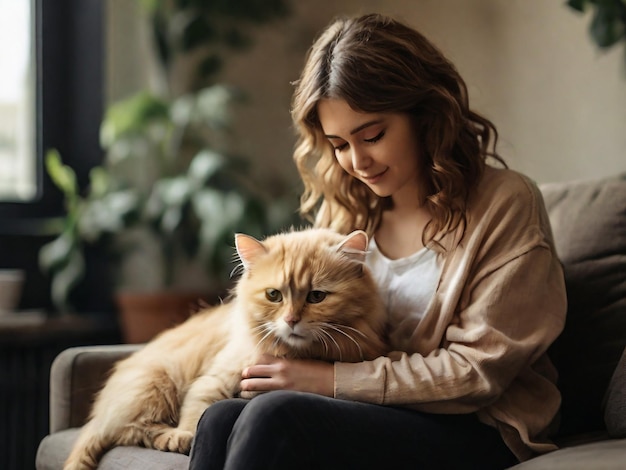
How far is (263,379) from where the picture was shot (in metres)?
1.51

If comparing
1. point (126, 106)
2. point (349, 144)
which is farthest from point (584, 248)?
point (126, 106)

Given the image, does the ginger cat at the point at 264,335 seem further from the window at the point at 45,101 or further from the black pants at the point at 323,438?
the window at the point at 45,101

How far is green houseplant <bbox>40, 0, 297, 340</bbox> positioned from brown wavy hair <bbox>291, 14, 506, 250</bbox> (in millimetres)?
1466

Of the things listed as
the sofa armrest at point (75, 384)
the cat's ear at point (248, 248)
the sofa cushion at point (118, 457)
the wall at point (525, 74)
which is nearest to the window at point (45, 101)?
the wall at point (525, 74)

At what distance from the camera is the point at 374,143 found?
1658mm

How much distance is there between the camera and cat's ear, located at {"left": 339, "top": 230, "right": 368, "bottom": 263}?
1.59 meters

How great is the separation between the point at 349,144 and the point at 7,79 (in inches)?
84.9

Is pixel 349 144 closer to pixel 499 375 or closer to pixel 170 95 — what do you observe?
pixel 499 375

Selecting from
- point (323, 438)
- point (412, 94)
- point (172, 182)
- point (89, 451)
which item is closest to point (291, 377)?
point (323, 438)

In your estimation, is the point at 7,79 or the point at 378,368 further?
the point at 7,79

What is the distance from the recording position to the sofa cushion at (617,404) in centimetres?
155

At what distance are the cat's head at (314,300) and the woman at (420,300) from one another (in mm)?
53

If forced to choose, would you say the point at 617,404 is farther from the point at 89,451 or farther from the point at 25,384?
the point at 25,384

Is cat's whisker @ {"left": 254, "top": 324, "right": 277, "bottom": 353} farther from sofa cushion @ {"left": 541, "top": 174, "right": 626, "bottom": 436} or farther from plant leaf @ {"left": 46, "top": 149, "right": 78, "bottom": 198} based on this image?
plant leaf @ {"left": 46, "top": 149, "right": 78, "bottom": 198}
